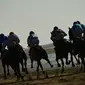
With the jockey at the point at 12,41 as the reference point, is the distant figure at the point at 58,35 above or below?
above

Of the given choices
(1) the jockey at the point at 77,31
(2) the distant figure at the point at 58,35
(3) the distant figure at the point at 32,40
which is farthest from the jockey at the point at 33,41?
(1) the jockey at the point at 77,31

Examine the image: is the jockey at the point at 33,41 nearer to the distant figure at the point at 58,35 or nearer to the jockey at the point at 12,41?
the distant figure at the point at 58,35

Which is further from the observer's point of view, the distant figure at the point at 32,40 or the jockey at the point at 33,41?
the distant figure at the point at 32,40

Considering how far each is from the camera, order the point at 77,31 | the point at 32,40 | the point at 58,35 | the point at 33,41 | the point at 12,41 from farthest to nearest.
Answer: the point at 58,35 → the point at 32,40 → the point at 33,41 → the point at 77,31 → the point at 12,41

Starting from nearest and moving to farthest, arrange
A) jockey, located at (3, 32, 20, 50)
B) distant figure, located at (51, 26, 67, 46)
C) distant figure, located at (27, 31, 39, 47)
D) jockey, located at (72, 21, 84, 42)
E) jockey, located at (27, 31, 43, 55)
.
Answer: jockey, located at (3, 32, 20, 50) < jockey, located at (72, 21, 84, 42) < jockey, located at (27, 31, 43, 55) < distant figure, located at (27, 31, 39, 47) < distant figure, located at (51, 26, 67, 46)

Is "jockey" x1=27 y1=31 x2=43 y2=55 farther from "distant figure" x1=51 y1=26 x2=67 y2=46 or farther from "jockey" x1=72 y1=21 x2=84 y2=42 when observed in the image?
"jockey" x1=72 y1=21 x2=84 y2=42

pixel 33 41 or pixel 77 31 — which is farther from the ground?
pixel 77 31

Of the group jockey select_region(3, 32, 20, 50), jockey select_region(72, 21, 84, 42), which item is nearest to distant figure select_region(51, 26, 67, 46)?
jockey select_region(72, 21, 84, 42)

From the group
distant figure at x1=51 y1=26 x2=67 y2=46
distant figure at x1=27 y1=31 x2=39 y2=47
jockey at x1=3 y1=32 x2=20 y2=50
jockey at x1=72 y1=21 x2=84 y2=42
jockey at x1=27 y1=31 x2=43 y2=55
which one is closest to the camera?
jockey at x1=3 y1=32 x2=20 y2=50

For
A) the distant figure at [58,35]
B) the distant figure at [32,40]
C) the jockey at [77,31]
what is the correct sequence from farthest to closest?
the distant figure at [58,35] → the distant figure at [32,40] → the jockey at [77,31]

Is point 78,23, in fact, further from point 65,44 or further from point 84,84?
point 84,84

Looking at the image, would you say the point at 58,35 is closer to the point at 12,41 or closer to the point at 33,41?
the point at 33,41

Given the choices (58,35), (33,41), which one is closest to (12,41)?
(33,41)

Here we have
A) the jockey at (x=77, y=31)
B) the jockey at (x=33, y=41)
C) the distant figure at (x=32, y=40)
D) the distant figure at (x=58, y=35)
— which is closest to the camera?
the jockey at (x=77, y=31)
